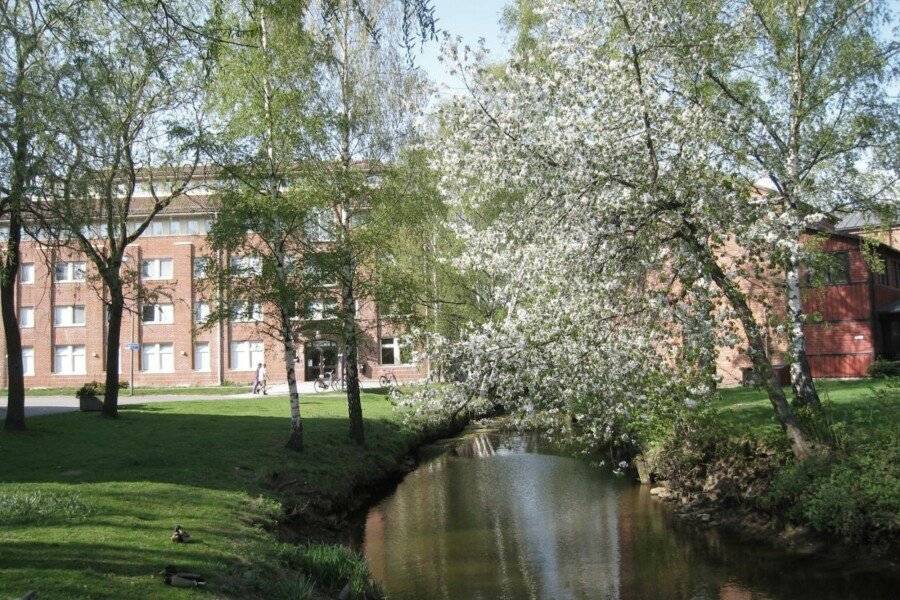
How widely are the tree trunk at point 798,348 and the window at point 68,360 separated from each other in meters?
43.6

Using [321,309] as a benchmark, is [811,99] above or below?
above

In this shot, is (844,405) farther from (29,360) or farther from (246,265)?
(29,360)

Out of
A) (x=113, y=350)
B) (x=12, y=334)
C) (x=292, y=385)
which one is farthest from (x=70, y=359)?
(x=292, y=385)

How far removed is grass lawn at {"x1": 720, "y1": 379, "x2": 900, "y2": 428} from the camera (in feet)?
41.8

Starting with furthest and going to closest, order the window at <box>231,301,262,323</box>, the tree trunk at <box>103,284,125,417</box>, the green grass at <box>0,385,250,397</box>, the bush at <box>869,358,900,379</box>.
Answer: the green grass at <box>0,385,250,397</box> < the bush at <box>869,358,900,379</box> < the tree trunk at <box>103,284,125,417</box> < the window at <box>231,301,262,323</box>

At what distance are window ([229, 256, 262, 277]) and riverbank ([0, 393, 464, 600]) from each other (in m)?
3.60

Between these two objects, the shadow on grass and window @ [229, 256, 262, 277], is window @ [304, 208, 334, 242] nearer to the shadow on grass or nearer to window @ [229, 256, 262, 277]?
window @ [229, 256, 262, 277]

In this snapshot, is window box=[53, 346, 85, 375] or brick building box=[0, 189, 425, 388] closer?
brick building box=[0, 189, 425, 388]

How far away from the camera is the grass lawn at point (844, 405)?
1274cm

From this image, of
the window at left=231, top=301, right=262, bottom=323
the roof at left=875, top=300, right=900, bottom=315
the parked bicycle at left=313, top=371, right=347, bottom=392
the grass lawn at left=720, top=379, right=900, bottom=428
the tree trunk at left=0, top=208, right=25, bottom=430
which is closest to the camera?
the grass lawn at left=720, top=379, right=900, bottom=428

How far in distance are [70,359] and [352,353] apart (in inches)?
1411

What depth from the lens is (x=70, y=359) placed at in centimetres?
4578

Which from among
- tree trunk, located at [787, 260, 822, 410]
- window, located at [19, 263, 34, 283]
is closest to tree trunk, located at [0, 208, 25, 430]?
tree trunk, located at [787, 260, 822, 410]

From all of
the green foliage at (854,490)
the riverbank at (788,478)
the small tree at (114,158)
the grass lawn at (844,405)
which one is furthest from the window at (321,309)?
the green foliage at (854,490)
